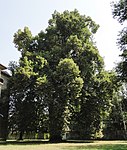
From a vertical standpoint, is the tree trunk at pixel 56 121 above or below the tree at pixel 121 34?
below

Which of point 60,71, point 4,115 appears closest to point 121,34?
point 60,71

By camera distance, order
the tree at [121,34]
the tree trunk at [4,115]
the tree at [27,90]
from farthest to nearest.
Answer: the tree trunk at [4,115], the tree at [27,90], the tree at [121,34]

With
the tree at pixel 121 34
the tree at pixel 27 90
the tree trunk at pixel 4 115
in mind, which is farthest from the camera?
the tree trunk at pixel 4 115

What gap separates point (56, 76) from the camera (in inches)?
1705

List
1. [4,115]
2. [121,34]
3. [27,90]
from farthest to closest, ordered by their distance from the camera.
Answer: [4,115]
[27,90]
[121,34]

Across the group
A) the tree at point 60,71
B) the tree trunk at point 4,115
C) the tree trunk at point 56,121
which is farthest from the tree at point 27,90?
the tree trunk at point 56,121

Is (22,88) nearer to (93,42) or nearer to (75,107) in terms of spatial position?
(75,107)

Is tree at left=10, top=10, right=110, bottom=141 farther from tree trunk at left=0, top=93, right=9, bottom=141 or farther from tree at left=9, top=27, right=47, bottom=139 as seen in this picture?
tree trunk at left=0, top=93, right=9, bottom=141

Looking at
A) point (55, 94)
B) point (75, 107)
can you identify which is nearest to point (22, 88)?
point (55, 94)

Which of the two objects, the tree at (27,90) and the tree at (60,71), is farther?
the tree at (27,90)

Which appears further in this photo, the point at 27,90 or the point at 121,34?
the point at 27,90

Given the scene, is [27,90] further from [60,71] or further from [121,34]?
[121,34]

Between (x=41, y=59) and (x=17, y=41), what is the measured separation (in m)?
8.99

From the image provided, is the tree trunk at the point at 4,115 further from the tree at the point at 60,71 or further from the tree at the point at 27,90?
the tree at the point at 60,71
